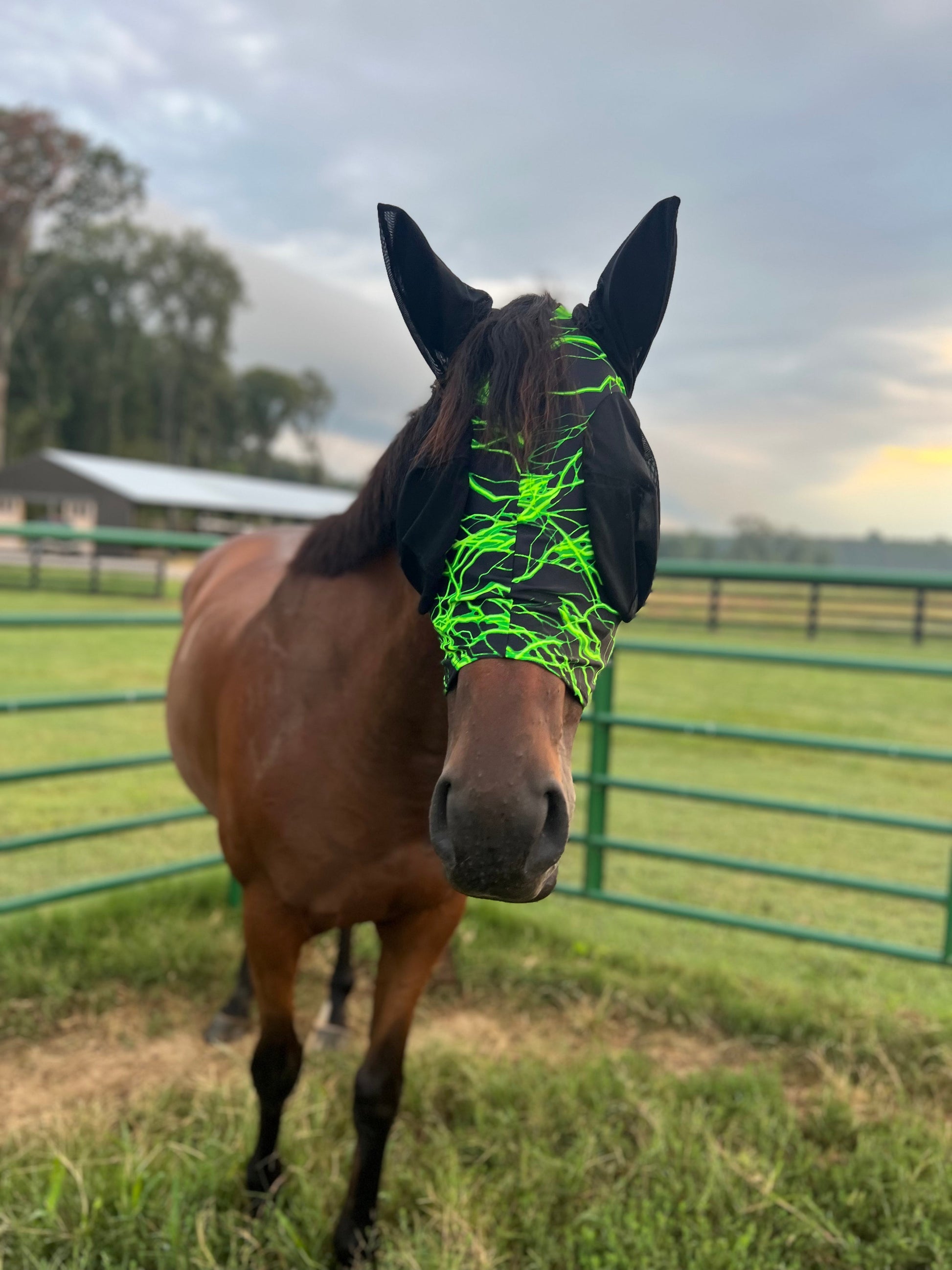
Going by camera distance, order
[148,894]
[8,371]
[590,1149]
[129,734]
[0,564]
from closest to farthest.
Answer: [590,1149] < [148,894] < [129,734] < [0,564] < [8,371]

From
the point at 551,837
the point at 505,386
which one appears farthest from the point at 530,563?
the point at 551,837

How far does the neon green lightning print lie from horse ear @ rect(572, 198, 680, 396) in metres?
0.16

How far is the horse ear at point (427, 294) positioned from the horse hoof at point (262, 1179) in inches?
75.5

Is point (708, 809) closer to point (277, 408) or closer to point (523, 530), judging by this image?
point (523, 530)

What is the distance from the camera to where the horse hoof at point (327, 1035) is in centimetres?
284

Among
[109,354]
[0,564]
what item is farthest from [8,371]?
[0,564]

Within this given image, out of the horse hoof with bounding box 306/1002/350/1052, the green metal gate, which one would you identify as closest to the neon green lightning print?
the green metal gate

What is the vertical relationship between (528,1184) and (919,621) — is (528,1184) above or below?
below

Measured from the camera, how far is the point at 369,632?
1718 millimetres

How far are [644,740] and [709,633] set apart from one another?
1100 centimetres

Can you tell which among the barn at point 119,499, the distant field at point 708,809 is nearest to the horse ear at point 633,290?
the distant field at point 708,809

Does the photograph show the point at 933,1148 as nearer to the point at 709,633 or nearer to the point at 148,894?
the point at 148,894

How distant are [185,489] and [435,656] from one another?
1432 inches

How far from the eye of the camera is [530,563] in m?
1.13
